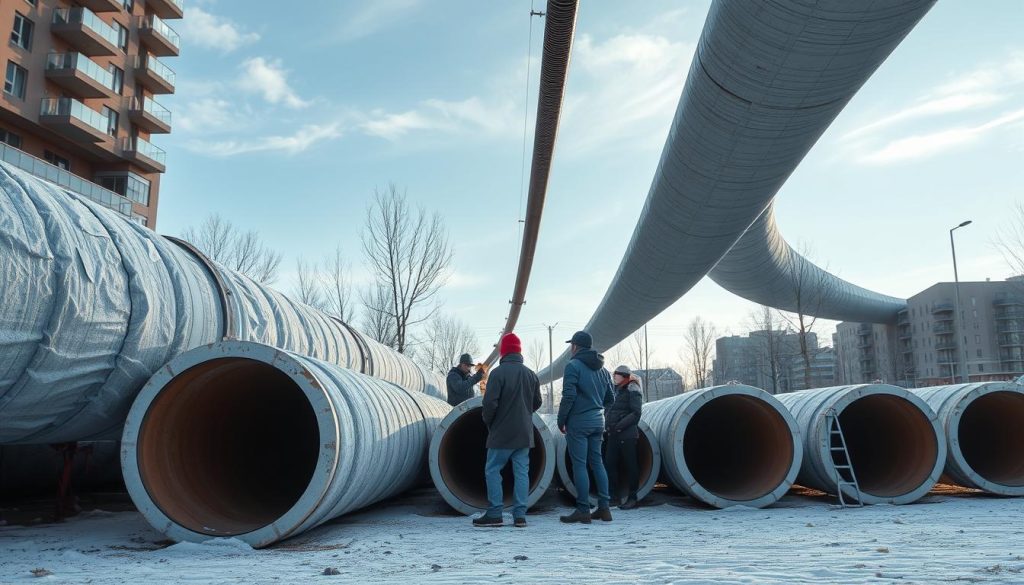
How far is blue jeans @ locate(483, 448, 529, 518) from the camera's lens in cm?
621

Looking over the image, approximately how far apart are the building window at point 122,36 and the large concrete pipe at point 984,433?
130 feet

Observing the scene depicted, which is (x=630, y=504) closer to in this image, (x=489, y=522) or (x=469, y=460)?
(x=489, y=522)

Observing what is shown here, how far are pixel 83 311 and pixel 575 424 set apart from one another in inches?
166

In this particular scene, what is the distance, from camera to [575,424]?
689cm

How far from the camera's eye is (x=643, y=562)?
4.35 meters

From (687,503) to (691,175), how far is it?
17.9ft

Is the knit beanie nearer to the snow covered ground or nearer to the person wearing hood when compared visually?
the person wearing hood

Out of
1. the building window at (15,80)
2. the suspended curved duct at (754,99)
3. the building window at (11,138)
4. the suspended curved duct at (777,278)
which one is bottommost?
the suspended curved duct at (754,99)

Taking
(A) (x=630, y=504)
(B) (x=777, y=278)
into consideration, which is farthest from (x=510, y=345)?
(B) (x=777, y=278)

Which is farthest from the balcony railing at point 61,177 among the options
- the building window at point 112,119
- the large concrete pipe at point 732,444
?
the large concrete pipe at point 732,444

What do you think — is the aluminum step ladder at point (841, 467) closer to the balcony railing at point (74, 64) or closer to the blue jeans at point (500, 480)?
the blue jeans at point (500, 480)

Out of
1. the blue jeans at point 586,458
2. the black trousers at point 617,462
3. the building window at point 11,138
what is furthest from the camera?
the building window at point 11,138

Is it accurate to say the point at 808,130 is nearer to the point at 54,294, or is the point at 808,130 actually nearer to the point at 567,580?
the point at 567,580

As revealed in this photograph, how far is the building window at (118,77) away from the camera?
118 feet
